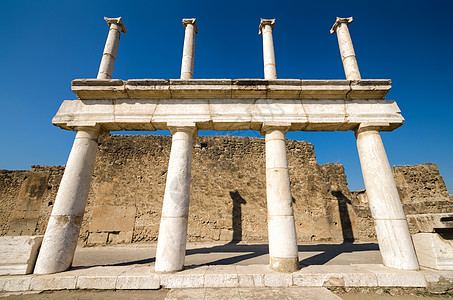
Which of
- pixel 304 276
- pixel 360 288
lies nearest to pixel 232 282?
pixel 304 276

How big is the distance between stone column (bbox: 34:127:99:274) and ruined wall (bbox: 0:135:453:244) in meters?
5.28

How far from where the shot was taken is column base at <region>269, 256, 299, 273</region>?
12.8 feet

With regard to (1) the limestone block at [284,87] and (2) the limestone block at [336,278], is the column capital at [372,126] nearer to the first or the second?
(1) the limestone block at [284,87]

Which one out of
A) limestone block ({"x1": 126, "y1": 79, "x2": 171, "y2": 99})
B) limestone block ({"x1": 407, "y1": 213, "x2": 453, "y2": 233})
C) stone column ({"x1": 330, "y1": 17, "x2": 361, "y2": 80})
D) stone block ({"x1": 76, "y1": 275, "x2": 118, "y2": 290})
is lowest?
stone block ({"x1": 76, "y1": 275, "x2": 118, "y2": 290})

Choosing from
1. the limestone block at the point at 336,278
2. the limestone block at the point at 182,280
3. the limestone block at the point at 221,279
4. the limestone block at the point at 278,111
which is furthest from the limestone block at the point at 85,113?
the limestone block at the point at 336,278

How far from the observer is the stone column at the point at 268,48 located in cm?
558

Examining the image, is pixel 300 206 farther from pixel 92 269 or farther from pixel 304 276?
pixel 92 269

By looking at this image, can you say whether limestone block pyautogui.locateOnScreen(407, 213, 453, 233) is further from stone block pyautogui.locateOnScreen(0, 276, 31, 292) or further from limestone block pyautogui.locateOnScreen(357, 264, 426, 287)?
stone block pyautogui.locateOnScreen(0, 276, 31, 292)

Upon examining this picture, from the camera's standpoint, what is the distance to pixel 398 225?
4125 mm

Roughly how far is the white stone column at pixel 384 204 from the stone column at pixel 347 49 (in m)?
1.70

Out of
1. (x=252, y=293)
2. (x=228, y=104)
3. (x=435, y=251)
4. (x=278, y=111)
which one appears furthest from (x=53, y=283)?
(x=435, y=251)

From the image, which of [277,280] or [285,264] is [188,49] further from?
[277,280]

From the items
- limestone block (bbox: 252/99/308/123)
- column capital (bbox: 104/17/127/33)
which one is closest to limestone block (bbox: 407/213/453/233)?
limestone block (bbox: 252/99/308/123)

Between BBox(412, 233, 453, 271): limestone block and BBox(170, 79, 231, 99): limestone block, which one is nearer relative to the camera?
BBox(412, 233, 453, 271): limestone block
